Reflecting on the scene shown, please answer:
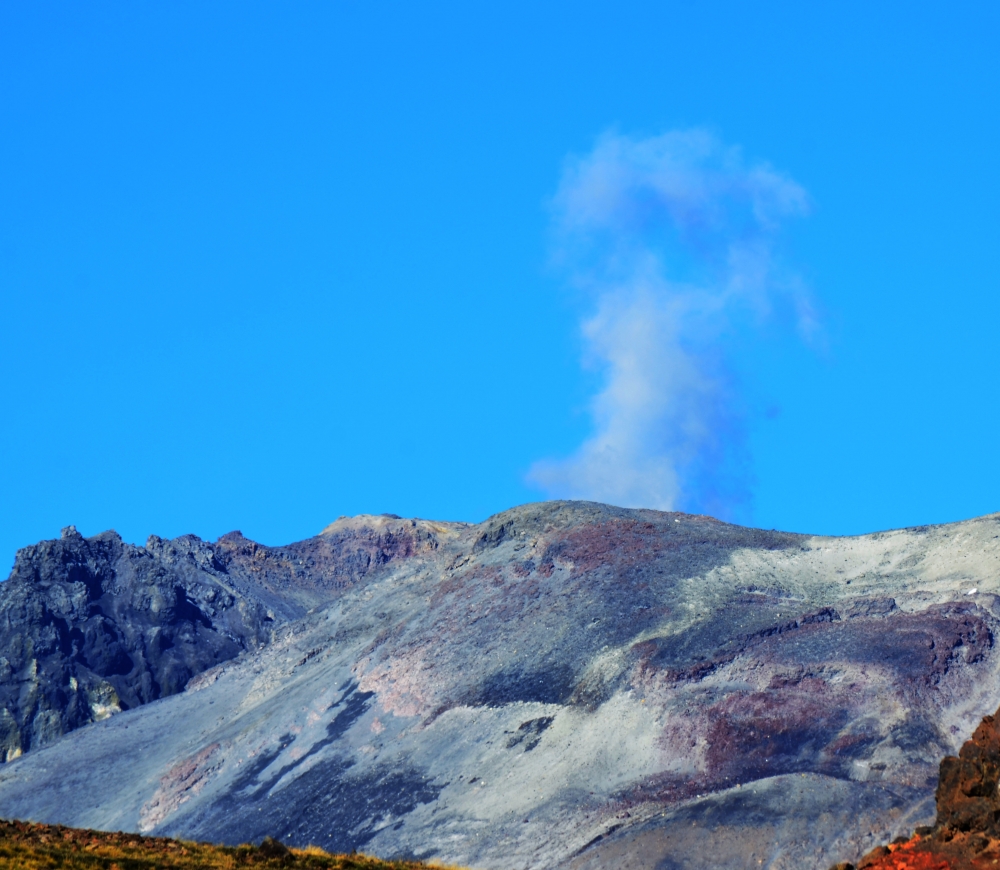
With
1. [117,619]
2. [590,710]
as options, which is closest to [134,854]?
[590,710]

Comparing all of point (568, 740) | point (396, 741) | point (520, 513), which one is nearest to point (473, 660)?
point (396, 741)

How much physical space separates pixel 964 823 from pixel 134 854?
19021 mm

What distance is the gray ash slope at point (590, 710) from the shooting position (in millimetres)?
50281

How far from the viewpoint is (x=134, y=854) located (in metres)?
32.7

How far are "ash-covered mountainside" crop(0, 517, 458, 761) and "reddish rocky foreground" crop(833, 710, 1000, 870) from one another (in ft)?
292

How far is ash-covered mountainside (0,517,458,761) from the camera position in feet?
371

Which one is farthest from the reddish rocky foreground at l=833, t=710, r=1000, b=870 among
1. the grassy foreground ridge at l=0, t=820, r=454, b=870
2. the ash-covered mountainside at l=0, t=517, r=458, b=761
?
the ash-covered mountainside at l=0, t=517, r=458, b=761

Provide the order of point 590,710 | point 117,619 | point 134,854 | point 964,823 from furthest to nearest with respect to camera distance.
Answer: point 117,619
point 590,710
point 134,854
point 964,823

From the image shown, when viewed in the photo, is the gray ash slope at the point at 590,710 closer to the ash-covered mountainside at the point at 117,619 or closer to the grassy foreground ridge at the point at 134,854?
the grassy foreground ridge at the point at 134,854

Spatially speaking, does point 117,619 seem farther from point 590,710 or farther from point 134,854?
point 134,854

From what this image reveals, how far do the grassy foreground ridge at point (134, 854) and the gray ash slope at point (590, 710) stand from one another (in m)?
15.5

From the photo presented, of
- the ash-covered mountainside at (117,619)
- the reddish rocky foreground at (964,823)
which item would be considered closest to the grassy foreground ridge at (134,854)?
the reddish rocky foreground at (964,823)

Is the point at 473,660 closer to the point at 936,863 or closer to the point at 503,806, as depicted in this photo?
the point at 503,806

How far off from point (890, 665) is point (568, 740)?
14231 mm
